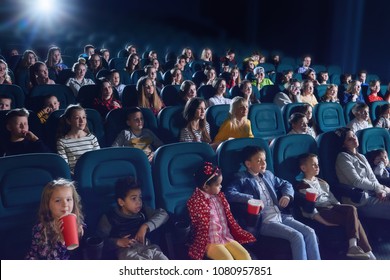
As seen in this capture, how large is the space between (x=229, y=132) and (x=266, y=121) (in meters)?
0.43

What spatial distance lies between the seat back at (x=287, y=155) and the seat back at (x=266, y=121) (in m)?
0.78

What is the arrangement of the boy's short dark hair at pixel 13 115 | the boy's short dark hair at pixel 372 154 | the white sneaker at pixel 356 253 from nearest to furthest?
the white sneaker at pixel 356 253, the boy's short dark hair at pixel 13 115, the boy's short dark hair at pixel 372 154

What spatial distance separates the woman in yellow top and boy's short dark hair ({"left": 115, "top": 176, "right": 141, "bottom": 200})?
4.03ft

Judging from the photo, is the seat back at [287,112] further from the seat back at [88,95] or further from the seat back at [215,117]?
the seat back at [88,95]

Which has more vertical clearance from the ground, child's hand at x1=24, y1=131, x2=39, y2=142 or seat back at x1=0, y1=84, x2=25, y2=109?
seat back at x1=0, y1=84, x2=25, y2=109

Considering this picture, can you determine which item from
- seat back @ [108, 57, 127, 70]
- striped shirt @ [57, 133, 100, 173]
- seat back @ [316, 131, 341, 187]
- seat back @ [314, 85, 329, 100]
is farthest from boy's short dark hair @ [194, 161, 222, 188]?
seat back @ [108, 57, 127, 70]

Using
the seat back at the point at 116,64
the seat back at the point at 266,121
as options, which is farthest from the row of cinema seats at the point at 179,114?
the seat back at the point at 116,64

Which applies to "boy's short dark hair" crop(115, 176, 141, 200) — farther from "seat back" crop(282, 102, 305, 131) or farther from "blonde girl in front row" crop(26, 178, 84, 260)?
"seat back" crop(282, 102, 305, 131)

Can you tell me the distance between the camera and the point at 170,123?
303 centimetres

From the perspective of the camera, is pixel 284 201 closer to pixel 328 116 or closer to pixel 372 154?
pixel 372 154

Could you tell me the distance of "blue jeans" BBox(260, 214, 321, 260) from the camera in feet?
6.34

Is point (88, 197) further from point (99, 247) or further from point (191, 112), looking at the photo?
point (191, 112)

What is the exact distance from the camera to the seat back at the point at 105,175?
1881 mm

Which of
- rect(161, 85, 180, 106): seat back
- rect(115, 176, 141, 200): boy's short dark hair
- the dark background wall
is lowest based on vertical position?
rect(115, 176, 141, 200): boy's short dark hair
